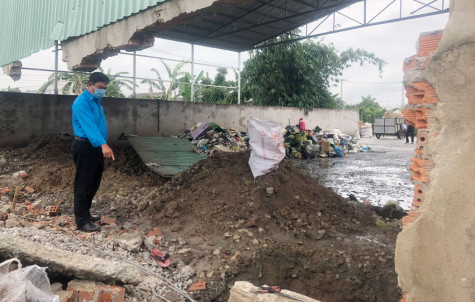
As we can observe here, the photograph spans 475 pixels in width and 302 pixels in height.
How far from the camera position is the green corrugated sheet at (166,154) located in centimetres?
713

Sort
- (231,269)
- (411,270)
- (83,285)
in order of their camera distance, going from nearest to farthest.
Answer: (411,270), (83,285), (231,269)

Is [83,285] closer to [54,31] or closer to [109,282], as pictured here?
[109,282]

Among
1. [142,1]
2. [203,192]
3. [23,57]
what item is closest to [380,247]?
[203,192]

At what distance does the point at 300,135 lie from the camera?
1330cm

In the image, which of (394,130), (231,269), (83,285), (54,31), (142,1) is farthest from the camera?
(394,130)

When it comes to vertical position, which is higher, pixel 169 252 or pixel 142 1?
pixel 142 1

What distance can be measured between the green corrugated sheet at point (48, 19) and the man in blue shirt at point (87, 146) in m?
2.86

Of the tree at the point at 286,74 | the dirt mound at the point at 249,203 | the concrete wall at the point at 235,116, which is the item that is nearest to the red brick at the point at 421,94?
the dirt mound at the point at 249,203

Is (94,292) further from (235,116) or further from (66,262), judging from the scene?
(235,116)

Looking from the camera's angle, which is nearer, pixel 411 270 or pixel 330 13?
pixel 411 270

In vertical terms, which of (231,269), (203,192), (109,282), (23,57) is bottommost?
(231,269)

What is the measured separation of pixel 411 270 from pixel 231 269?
1863mm

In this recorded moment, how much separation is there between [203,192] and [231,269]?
1.53 metres

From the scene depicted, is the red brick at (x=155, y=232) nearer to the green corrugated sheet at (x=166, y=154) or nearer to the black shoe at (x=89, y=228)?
the black shoe at (x=89, y=228)
